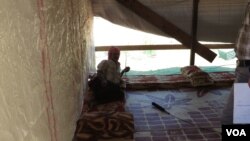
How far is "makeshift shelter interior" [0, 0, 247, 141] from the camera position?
1.23m

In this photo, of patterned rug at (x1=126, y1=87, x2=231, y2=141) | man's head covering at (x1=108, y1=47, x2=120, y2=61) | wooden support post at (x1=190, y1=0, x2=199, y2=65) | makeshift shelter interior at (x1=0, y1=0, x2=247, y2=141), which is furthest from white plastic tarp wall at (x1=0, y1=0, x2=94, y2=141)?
wooden support post at (x1=190, y1=0, x2=199, y2=65)

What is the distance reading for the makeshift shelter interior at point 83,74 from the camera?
1.23m

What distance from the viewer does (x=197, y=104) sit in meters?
4.08

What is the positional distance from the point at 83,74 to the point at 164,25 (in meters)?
1.77

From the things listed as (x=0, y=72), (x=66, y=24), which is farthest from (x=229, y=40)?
(x=0, y=72)

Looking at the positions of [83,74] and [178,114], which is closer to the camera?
[178,114]

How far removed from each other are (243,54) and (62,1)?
57.3 inches

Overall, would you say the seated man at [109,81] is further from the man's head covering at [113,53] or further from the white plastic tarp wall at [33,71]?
the white plastic tarp wall at [33,71]

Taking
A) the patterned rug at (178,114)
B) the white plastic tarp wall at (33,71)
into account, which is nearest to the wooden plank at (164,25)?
the patterned rug at (178,114)

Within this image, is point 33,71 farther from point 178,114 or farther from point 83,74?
point 178,114

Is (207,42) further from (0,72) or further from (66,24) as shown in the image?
(0,72)

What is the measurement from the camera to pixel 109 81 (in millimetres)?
4012

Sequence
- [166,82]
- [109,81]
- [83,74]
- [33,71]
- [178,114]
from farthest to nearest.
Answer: [166,82] < [109,81] < [83,74] < [178,114] < [33,71]

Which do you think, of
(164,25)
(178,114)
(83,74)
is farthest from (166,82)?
(83,74)
